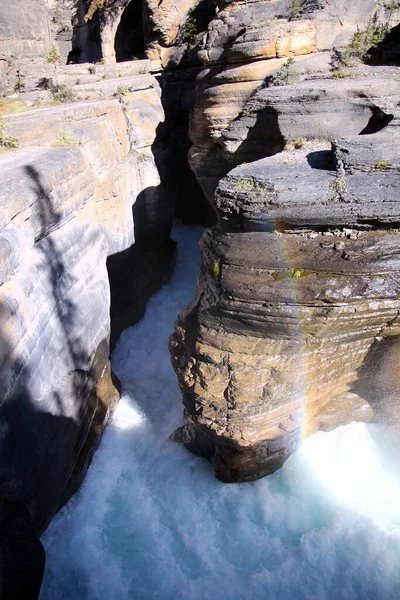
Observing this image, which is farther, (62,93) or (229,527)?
(62,93)

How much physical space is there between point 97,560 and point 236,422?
2416 mm

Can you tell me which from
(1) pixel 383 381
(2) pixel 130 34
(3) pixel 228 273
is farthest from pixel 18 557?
(2) pixel 130 34

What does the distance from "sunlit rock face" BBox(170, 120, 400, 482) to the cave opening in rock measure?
10781 mm

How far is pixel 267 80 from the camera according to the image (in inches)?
273

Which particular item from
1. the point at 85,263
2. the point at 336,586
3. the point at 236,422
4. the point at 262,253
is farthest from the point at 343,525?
the point at 85,263

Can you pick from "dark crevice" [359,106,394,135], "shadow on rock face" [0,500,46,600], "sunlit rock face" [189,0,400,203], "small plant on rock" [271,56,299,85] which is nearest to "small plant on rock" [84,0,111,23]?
"sunlit rock face" [189,0,400,203]

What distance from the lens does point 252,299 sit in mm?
4219

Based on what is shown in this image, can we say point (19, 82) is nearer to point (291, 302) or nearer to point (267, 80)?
point (267, 80)

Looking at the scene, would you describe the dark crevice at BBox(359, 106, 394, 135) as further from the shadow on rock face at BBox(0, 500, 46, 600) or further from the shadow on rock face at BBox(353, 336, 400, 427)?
the shadow on rock face at BBox(0, 500, 46, 600)

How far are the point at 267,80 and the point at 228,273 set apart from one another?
4.37 metres

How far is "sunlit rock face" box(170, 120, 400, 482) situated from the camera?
13.2 ft

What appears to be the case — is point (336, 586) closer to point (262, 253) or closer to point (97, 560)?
point (97, 560)

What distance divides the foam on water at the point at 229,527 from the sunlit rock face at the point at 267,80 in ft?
14.7

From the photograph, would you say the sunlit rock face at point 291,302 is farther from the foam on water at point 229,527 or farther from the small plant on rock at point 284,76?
the small plant on rock at point 284,76
